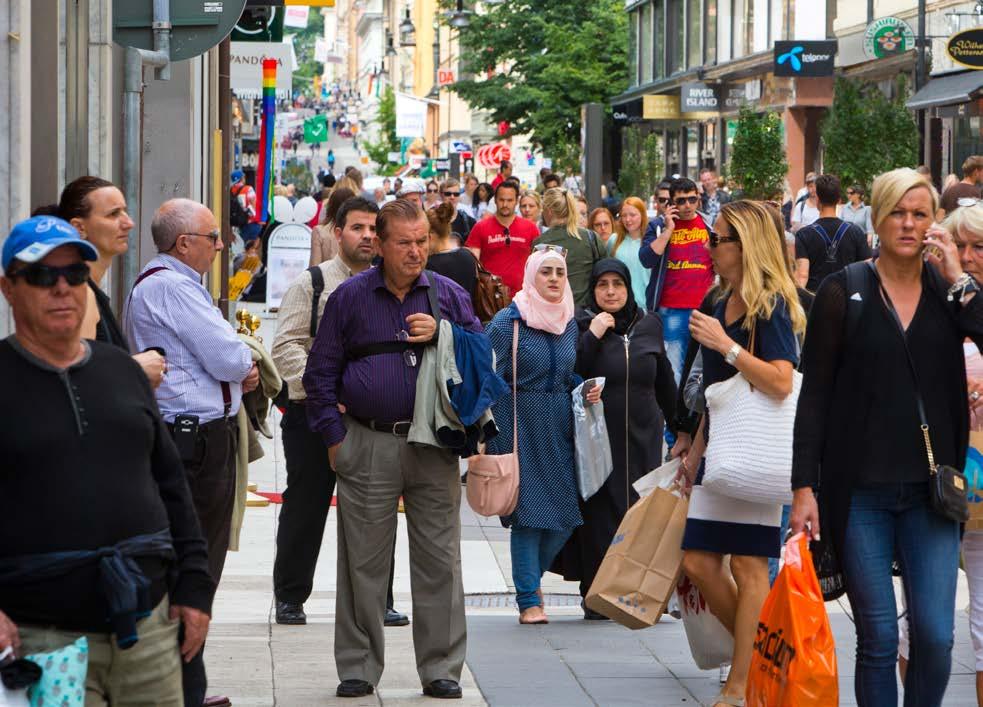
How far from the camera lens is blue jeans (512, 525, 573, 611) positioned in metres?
8.60

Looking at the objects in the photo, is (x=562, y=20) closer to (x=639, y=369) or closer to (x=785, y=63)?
(x=785, y=63)

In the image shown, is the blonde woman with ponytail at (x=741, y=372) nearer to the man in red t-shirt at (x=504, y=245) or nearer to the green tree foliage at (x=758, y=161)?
the man in red t-shirt at (x=504, y=245)

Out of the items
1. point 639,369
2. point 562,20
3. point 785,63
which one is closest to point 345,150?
Answer: point 562,20

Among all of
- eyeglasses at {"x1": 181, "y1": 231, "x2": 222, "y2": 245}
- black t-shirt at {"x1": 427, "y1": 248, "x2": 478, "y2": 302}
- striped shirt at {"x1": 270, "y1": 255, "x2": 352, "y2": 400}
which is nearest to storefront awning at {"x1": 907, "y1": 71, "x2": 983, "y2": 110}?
black t-shirt at {"x1": 427, "y1": 248, "x2": 478, "y2": 302}

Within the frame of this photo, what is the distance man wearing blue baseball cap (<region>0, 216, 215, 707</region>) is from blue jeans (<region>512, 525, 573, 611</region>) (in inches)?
177

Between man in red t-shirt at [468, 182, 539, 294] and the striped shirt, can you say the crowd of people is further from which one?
man in red t-shirt at [468, 182, 539, 294]

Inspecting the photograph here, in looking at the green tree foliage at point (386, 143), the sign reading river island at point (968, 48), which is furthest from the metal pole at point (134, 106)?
the green tree foliage at point (386, 143)

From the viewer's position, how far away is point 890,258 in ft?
18.1

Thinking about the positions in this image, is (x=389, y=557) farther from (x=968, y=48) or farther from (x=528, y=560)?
(x=968, y=48)

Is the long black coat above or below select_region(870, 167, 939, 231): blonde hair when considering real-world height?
below

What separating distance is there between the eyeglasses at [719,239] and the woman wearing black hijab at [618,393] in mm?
2099

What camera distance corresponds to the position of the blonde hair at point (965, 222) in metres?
6.32

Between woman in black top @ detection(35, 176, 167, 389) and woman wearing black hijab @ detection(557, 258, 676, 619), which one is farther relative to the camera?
woman wearing black hijab @ detection(557, 258, 676, 619)

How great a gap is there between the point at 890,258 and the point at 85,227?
2.49 meters
